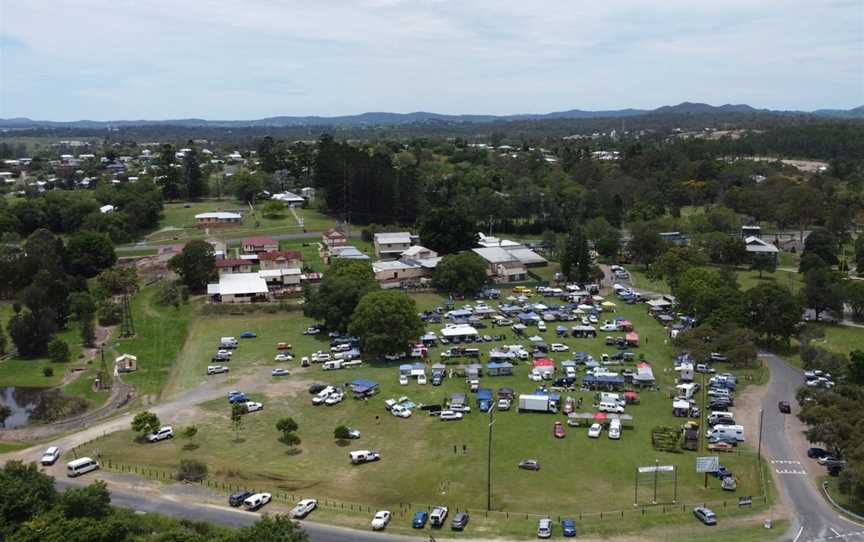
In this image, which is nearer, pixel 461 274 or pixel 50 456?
pixel 50 456

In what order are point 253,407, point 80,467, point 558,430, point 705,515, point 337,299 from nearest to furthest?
point 705,515 < point 80,467 < point 558,430 < point 253,407 < point 337,299

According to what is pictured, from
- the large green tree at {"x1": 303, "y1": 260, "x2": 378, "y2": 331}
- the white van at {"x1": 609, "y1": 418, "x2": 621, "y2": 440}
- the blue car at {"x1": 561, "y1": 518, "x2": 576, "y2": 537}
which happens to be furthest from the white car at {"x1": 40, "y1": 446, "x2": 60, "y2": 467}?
the white van at {"x1": 609, "y1": 418, "x2": 621, "y2": 440}

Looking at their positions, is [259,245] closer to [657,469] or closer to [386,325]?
[386,325]

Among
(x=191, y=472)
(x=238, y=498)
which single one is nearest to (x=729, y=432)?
(x=238, y=498)

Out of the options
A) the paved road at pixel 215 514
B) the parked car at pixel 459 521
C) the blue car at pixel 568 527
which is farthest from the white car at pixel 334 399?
the blue car at pixel 568 527

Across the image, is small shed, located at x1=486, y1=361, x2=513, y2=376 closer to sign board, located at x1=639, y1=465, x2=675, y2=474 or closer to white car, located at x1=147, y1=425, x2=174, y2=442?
sign board, located at x1=639, y1=465, x2=675, y2=474

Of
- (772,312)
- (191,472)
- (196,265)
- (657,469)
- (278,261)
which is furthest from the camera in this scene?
(278,261)

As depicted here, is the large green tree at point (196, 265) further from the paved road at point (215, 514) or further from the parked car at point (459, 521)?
the parked car at point (459, 521)
